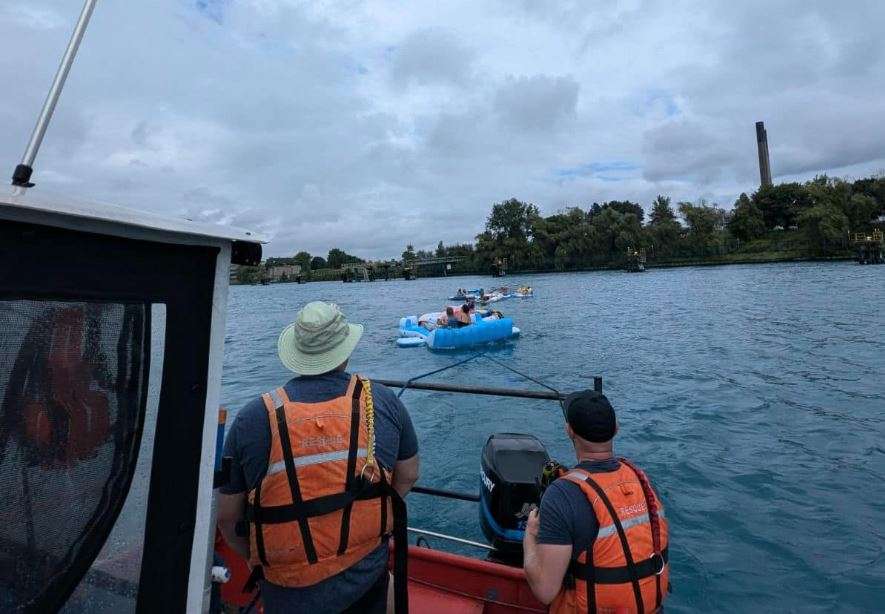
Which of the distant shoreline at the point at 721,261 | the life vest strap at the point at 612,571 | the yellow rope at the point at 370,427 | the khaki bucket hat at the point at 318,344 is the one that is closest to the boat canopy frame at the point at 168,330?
the khaki bucket hat at the point at 318,344

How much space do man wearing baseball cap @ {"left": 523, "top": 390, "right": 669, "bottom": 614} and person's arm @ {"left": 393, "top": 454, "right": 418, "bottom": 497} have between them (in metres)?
0.64

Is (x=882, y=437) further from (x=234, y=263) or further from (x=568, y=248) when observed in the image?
(x=568, y=248)

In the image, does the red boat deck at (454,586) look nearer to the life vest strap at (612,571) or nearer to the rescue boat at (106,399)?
the life vest strap at (612,571)

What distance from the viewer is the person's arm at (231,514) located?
1.98m

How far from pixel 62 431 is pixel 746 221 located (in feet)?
348

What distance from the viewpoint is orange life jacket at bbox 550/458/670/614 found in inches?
90.8

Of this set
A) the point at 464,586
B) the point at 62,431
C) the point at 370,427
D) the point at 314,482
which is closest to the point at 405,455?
the point at 370,427

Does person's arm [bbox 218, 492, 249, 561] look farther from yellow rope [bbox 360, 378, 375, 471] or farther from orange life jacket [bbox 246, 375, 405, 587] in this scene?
yellow rope [bbox 360, 378, 375, 471]

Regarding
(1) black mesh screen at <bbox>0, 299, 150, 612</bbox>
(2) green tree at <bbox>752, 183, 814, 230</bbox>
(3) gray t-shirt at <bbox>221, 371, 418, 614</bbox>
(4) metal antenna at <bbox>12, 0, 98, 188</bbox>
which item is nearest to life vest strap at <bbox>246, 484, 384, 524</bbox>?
(3) gray t-shirt at <bbox>221, 371, 418, 614</bbox>

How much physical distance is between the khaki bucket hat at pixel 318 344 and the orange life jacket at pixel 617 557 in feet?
4.18

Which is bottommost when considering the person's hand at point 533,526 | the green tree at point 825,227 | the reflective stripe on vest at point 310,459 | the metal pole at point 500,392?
the person's hand at point 533,526

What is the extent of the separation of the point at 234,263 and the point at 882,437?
11399 millimetres

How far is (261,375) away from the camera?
18.7 meters

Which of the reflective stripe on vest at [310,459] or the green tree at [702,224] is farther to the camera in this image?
the green tree at [702,224]
